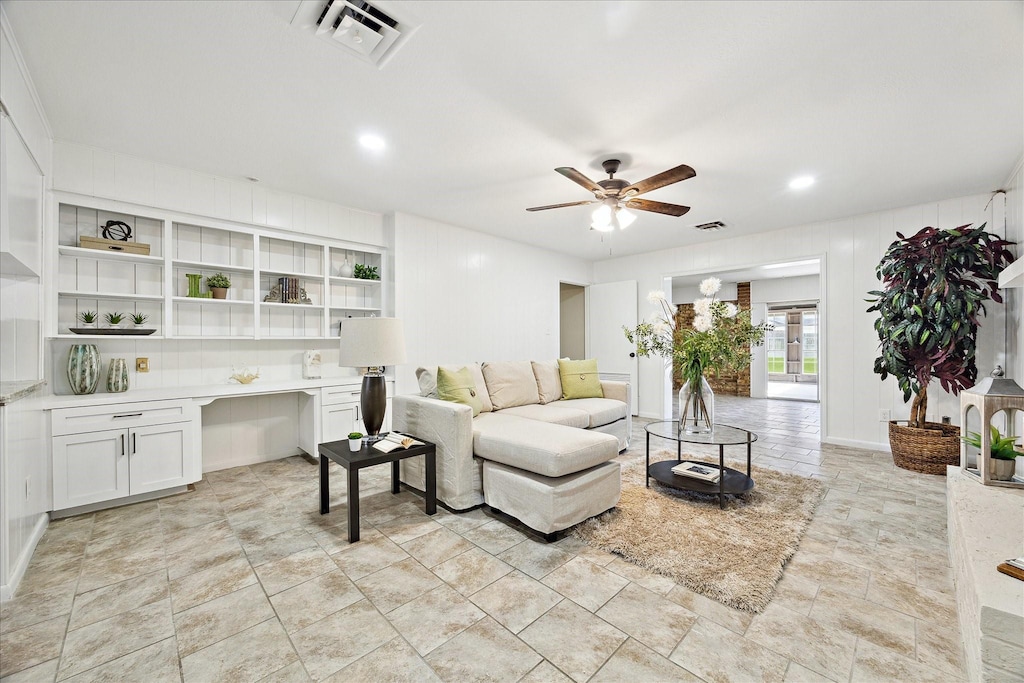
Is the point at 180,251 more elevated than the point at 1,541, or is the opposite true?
the point at 180,251

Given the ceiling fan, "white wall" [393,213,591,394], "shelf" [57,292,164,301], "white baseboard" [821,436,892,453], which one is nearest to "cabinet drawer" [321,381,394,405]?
"white wall" [393,213,591,394]

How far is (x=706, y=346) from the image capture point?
296 centimetres

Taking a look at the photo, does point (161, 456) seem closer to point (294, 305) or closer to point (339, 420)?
point (339, 420)

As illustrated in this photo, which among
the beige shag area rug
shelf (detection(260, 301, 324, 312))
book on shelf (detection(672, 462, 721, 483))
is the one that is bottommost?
the beige shag area rug

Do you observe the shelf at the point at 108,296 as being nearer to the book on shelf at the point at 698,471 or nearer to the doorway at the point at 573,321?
the book on shelf at the point at 698,471

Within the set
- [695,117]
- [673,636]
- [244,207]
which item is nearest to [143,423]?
[244,207]

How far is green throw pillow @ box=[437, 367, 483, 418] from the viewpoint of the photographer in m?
3.31

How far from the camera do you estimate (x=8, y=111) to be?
6.24ft

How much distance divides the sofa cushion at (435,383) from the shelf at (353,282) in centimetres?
137

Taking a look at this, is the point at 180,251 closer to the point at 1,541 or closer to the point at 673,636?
the point at 1,541

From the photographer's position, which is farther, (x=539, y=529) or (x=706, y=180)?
(x=706, y=180)

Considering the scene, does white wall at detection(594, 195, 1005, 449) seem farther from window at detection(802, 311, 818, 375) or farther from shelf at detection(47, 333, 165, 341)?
shelf at detection(47, 333, 165, 341)

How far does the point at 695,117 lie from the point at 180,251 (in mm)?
4029

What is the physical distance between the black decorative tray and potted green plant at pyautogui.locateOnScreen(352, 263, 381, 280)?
5.65 feet
